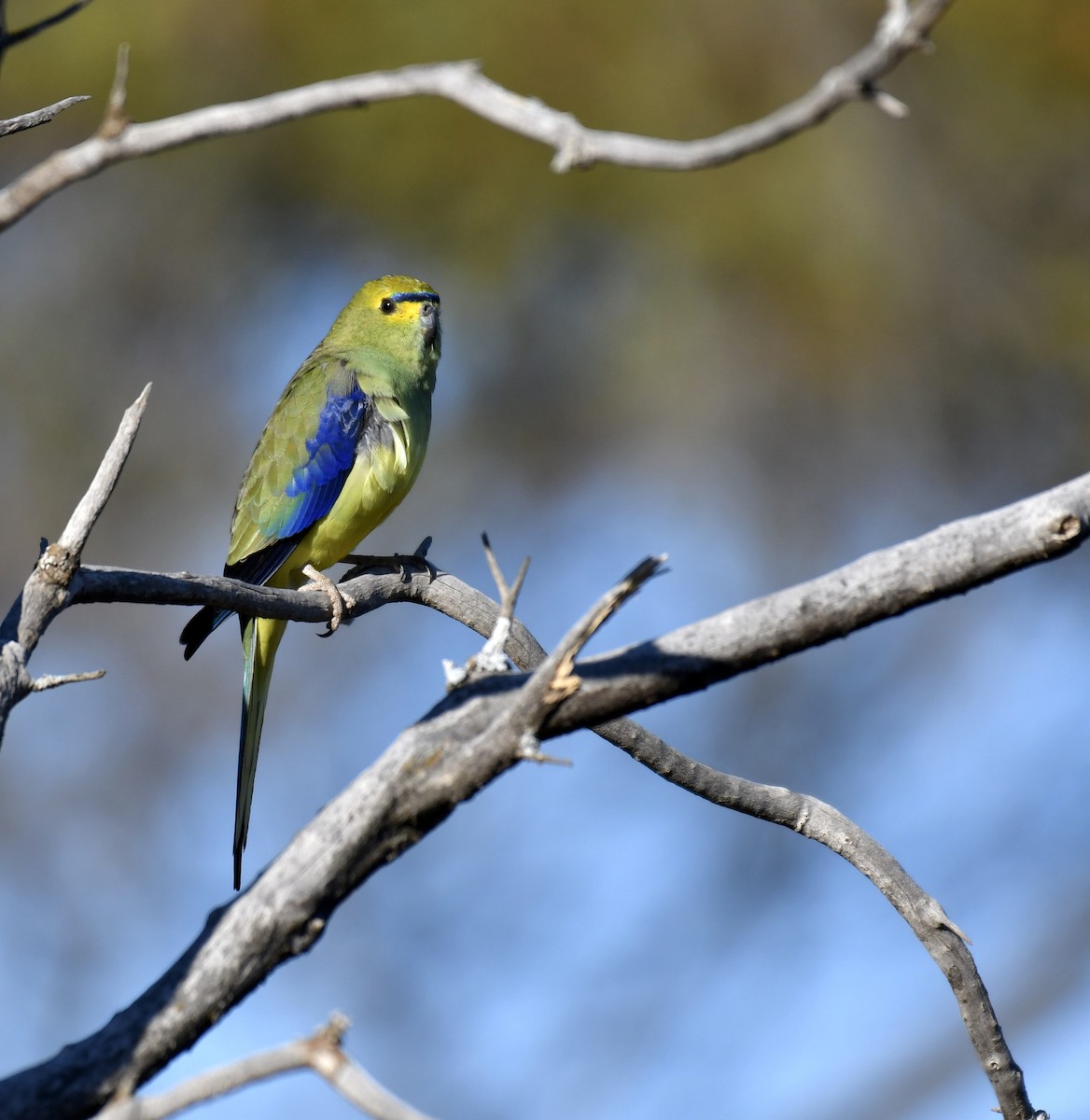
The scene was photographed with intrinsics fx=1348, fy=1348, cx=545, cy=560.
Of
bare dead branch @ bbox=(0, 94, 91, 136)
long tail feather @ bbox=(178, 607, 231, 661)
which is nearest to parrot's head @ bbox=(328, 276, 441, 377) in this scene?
long tail feather @ bbox=(178, 607, 231, 661)

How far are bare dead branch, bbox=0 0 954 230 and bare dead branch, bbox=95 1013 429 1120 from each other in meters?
0.93

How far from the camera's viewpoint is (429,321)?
14.7ft

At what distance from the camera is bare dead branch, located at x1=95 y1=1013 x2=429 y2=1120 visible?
1.42 m

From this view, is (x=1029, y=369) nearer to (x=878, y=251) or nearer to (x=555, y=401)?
(x=878, y=251)

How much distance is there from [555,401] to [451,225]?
4.75 feet

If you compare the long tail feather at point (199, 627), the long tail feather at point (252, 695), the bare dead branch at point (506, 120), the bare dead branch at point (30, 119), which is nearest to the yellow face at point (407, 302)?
the long tail feather at point (252, 695)

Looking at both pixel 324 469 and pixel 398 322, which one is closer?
pixel 324 469

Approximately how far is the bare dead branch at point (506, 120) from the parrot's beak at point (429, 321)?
2960 mm

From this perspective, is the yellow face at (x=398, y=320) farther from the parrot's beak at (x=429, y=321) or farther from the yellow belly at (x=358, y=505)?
the yellow belly at (x=358, y=505)

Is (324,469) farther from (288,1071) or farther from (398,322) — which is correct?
(288,1071)

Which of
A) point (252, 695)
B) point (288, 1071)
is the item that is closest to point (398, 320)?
point (252, 695)

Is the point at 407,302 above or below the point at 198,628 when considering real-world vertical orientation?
above

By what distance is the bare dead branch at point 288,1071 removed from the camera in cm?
142

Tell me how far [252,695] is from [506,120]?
262 cm
